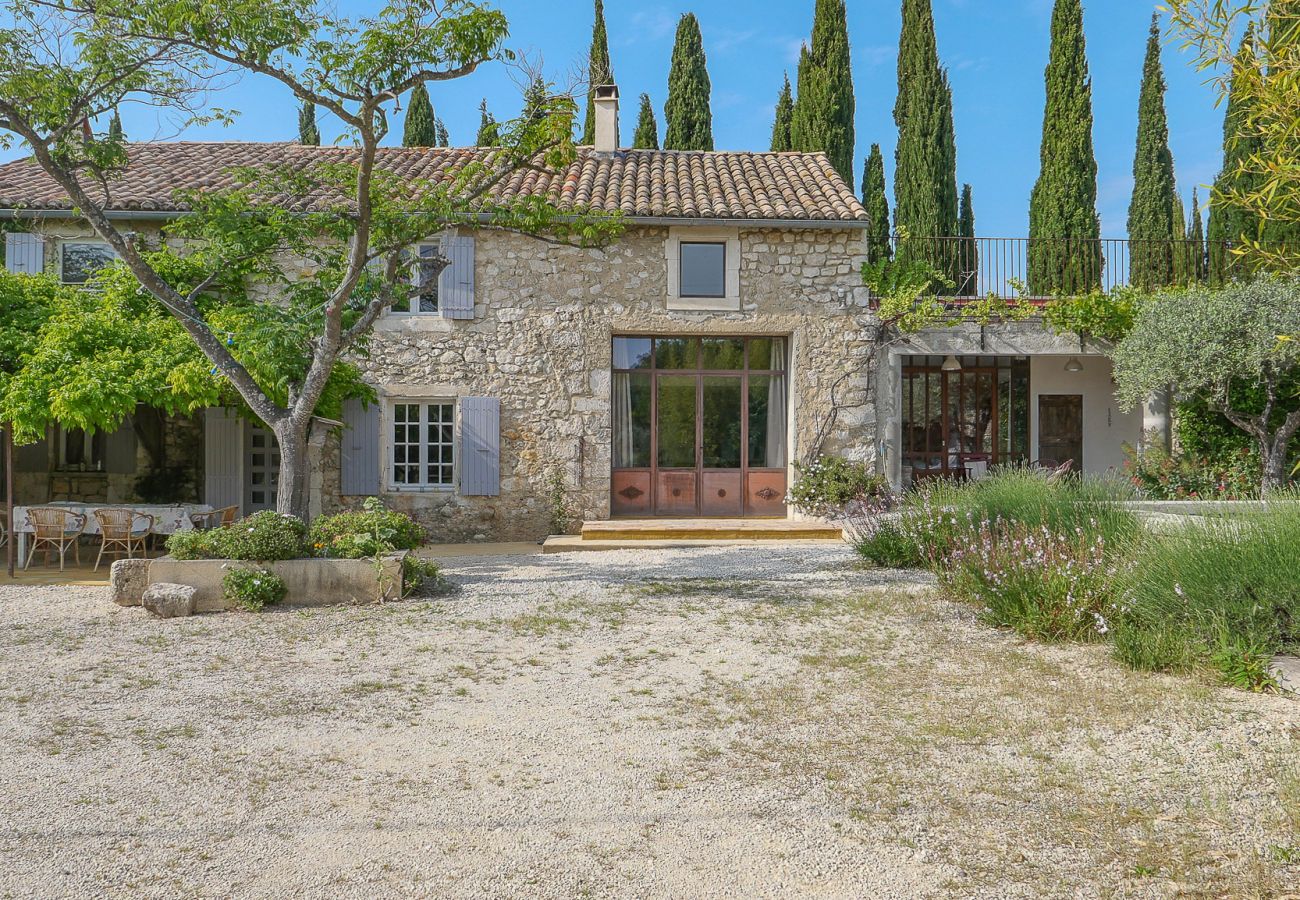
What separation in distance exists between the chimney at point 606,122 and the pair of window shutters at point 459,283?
10.4ft

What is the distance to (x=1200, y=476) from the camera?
10.9 meters

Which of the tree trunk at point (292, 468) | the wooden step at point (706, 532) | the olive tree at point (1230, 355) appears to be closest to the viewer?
the tree trunk at point (292, 468)

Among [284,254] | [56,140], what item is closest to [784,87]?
[284,254]

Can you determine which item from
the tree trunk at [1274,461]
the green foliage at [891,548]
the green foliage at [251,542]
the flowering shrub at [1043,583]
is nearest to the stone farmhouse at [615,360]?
the tree trunk at [1274,461]

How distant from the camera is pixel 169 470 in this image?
497 inches

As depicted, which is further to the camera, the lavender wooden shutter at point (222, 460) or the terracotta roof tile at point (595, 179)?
the lavender wooden shutter at point (222, 460)

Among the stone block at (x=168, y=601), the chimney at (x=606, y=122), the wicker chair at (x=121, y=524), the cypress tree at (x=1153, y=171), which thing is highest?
the cypress tree at (x=1153, y=171)

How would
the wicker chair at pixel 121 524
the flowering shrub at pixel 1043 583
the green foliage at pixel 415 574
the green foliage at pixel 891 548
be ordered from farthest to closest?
the wicker chair at pixel 121 524, the green foliage at pixel 891 548, the green foliage at pixel 415 574, the flowering shrub at pixel 1043 583

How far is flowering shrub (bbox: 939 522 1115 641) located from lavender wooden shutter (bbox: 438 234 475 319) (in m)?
6.77

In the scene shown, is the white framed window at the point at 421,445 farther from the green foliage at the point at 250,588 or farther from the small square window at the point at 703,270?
the green foliage at the point at 250,588

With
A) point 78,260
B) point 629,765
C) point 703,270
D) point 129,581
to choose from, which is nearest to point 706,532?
point 703,270

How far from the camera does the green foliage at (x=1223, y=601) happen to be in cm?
442

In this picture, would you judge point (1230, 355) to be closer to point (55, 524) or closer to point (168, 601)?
point (168, 601)

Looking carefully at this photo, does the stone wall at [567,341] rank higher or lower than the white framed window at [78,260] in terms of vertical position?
lower
